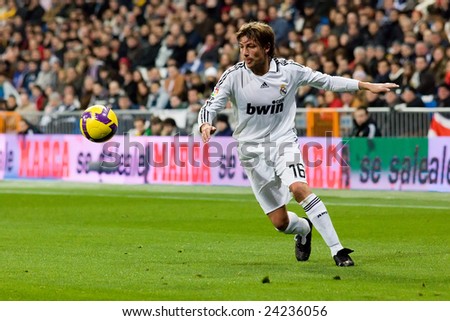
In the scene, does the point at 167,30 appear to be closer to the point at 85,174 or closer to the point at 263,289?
the point at 85,174

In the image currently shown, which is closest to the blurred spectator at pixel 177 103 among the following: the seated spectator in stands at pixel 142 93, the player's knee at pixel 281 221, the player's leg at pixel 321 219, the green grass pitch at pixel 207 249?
the seated spectator in stands at pixel 142 93

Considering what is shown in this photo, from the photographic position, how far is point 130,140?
25750 millimetres

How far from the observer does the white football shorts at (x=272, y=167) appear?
1175 cm

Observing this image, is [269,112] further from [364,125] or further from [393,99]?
[393,99]

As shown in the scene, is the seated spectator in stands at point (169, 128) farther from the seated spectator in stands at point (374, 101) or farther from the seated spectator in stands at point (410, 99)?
the seated spectator in stands at point (410, 99)

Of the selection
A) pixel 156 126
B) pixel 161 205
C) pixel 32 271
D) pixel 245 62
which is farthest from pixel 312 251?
pixel 156 126

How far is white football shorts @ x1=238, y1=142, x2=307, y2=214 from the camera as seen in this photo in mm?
11750

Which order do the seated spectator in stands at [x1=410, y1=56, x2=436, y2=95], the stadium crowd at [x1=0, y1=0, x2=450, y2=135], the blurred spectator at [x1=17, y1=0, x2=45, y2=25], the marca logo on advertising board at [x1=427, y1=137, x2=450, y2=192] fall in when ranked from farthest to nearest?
the blurred spectator at [x1=17, y1=0, x2=45, y2=25], the stadium crowd at [x1=0, y1=0, x2=450, y2=135], the seated spectator in stands at [x1=410, y1=56, x2=436, y2=95], the marca logo on advertising board at [x1=427, y1=137, x2=450, y2=192]

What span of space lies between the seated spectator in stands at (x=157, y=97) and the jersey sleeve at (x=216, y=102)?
636 inches

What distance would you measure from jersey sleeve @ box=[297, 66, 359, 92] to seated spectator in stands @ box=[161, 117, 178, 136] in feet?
43.3

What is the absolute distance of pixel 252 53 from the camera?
11.7m

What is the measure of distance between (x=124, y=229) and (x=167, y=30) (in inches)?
633

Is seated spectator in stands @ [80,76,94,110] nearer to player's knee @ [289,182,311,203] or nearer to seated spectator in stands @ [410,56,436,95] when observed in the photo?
seated spectator in stands @ [410,56,436,95]

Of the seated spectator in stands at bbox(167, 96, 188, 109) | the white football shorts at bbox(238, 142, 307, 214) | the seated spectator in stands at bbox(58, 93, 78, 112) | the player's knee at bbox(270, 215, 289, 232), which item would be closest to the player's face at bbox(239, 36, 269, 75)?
the white football shorts at bbox(238, 142, 307, 214)
